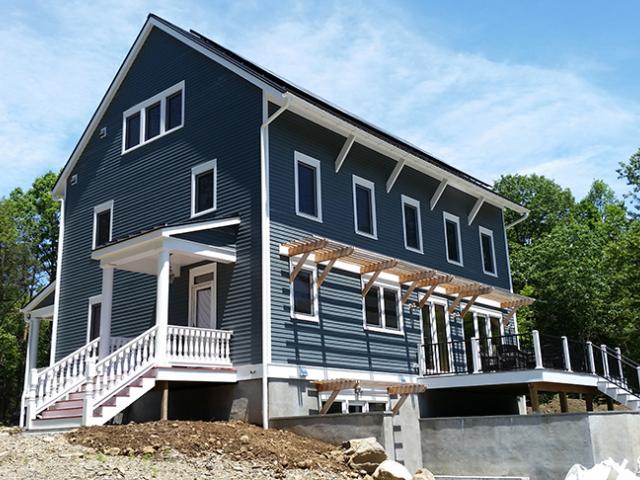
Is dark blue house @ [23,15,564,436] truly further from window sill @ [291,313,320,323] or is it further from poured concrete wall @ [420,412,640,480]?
poured concrete wall @ [420,412,640,480]

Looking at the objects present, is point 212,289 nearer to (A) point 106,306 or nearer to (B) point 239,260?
(B) point 239,260

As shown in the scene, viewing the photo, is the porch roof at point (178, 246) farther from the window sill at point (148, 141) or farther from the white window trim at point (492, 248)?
the white window trim at point (492, 248)

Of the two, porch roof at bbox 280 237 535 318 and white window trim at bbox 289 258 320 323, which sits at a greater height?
porch roof at bbox 280 237 535 318

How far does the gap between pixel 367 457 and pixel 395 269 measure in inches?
267

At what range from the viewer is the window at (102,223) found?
64.8 feet

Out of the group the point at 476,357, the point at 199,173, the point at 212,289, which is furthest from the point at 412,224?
the point at 212,289

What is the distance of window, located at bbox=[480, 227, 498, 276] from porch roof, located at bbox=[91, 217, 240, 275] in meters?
10.9

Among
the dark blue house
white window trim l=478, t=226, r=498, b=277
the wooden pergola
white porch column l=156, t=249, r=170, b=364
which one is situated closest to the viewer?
white porch column l=156, t=249, r=170, b=364

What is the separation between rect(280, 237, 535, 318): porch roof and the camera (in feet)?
51.5

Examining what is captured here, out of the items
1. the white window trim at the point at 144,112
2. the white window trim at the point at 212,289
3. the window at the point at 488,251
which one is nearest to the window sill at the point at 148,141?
the white window trim at the point at 144,112

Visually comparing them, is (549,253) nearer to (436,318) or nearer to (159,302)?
(436,318)

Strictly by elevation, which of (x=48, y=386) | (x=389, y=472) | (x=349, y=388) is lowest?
(x=389, y=472)

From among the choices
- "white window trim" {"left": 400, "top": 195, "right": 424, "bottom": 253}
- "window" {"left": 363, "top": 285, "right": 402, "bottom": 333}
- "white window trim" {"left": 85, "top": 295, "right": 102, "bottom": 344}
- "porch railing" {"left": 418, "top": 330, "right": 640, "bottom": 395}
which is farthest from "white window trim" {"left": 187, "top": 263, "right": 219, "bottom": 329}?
"white window trim" {"left": 400, "top": 195, "right": 424, "bottom": 253}

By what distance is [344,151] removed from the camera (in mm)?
17875
